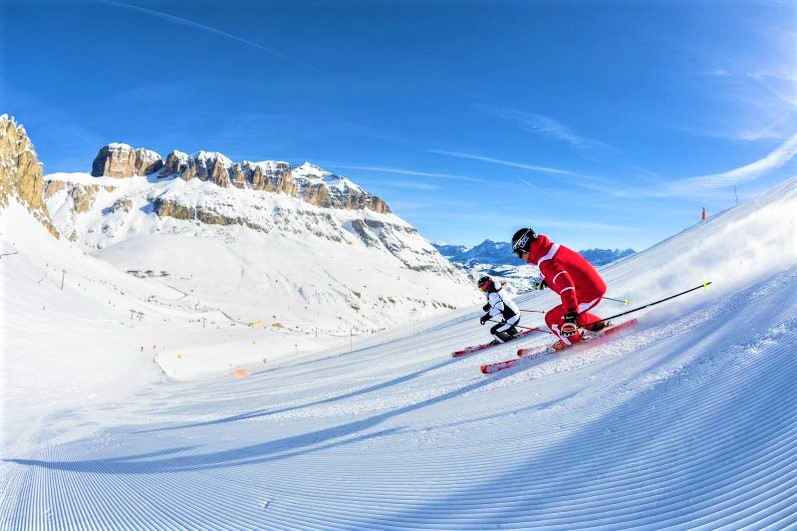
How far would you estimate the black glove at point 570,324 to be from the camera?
7.29 m

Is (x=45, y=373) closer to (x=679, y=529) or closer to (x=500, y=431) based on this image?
(x=500, y=431)

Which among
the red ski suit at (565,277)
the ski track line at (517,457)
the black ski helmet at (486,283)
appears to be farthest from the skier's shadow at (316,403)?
the red ski suit at (565,277)

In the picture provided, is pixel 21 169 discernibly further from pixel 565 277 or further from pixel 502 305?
pixel 565 277

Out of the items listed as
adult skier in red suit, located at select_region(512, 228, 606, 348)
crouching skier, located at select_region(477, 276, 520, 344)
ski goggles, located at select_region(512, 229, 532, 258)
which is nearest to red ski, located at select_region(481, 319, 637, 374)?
adult skier in red suit, located at select_region(512, 228, 606, 348)

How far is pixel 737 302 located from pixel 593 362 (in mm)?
2202

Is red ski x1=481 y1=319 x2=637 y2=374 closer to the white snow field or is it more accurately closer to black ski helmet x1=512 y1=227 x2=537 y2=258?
the white snow field

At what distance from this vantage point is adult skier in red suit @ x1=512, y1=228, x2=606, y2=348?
24.0 ft

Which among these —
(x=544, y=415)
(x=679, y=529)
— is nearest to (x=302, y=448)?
(x=544, y=415)

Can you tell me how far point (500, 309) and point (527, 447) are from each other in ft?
22.9

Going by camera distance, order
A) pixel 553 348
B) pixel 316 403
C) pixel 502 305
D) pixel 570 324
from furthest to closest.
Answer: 1. pixel 502 305
2. pixel 316 403
3. pixel 553 348
4. pixel 570 324

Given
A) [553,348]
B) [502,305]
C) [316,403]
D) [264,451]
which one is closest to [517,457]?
[264,451]

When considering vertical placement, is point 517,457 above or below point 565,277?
below

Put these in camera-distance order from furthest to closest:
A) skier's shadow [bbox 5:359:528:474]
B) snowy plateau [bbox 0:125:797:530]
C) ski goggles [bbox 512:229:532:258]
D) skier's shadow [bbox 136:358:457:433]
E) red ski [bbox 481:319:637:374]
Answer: skier's shadow [bbox 136:358:457:433] → red ski [bbox 481:319:637:374] → ski goggles [bbox 512:229:532:258] → skier's shadow [bbox 5:359:528:474] → snowy plateau [bbox 0:125:797:530]

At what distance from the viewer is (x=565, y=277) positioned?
23.9 feet
